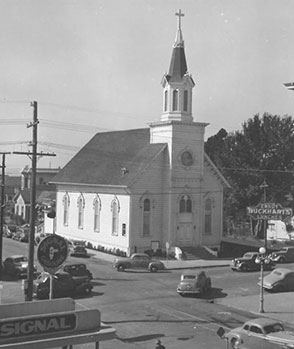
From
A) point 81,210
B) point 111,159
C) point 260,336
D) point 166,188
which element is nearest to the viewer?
point 260,336

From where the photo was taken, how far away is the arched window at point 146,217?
53.6m

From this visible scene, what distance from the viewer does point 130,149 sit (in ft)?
194

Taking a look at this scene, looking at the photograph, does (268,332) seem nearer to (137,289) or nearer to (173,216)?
(137,289)

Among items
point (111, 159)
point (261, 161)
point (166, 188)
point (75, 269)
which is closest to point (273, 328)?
point (75, 269)

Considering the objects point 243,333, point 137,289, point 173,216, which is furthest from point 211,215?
point 243,333

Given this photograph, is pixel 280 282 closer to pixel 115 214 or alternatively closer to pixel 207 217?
pixel 207 217

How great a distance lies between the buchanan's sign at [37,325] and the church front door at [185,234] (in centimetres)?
4064

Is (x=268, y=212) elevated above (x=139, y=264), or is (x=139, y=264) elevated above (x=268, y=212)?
(x=268, y=212)

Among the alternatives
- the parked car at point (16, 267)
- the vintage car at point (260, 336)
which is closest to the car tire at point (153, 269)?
the parked car at point (16, 267)

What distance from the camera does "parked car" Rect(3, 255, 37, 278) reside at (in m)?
41.0

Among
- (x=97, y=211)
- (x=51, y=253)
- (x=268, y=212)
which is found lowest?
(x=51, y=253)

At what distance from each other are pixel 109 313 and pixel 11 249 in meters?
31.4

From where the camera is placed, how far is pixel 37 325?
44.1 ft

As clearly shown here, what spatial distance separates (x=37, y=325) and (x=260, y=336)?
1138 cm
